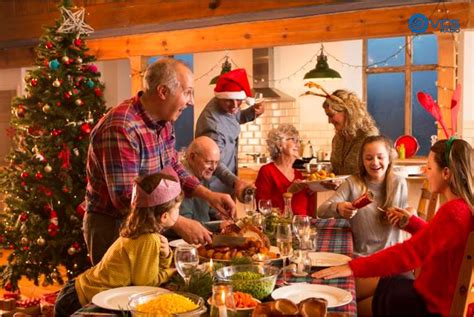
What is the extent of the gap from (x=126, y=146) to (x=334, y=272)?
1.04 metres

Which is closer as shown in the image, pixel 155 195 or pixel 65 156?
pixel 155 195

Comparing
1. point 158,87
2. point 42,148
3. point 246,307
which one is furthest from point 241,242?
point 42,148

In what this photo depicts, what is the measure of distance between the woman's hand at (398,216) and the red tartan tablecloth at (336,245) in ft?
0.77

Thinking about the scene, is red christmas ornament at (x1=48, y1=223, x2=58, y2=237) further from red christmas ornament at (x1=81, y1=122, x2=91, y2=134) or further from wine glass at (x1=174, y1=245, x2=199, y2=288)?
wine glass at (x1=174, y1=245, x2=199, y2=288)

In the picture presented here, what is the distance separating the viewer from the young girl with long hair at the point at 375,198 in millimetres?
3410

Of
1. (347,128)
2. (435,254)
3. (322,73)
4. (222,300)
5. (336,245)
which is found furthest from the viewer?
(322,73)

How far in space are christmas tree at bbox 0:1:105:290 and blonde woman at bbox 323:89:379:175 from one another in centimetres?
206

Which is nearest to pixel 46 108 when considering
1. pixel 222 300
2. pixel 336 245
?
pixel 336 245

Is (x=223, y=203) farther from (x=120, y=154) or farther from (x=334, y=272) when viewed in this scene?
(x=334, y=272)

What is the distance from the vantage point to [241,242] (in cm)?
238

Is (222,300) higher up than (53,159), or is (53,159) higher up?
(53,159)

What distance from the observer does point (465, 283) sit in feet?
7.24

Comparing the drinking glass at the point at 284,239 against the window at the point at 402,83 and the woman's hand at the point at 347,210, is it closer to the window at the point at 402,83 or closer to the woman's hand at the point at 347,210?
the woman's hand at the point at 347,210

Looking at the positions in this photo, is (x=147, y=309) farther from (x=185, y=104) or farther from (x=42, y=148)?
(x=42, y=148)
